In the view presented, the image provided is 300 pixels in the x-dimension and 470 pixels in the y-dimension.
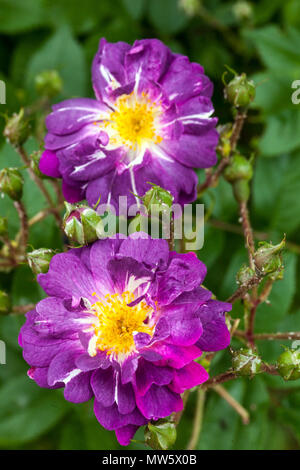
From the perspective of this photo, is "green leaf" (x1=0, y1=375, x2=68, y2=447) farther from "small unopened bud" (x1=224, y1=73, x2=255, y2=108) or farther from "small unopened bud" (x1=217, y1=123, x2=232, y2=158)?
"small unopened bud" (x1=224, y1=73, x2=255, y2=108)

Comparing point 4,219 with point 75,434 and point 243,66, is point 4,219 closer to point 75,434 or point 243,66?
point 75,434

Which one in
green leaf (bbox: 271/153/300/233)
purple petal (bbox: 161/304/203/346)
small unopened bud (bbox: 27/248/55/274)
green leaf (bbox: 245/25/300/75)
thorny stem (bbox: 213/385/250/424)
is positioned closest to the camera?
purple petal (bbox: 161/304/203/346)

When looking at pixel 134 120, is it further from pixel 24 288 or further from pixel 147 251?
pixel 24 288

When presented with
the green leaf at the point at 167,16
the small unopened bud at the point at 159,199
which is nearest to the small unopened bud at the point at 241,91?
the small unopened bud at the point at 159,199

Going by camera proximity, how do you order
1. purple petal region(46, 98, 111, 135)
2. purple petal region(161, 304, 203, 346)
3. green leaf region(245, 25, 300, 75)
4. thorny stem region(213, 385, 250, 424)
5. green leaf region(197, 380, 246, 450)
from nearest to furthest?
purple petal region(161, 304, 203, 346) < purple petal region(46, 98, 111, 135) < thorny stem region(213, 385, 250, 424) < green leaf region(197, 380, 246, 450) < green leaf region(245, 25, 300, 75)

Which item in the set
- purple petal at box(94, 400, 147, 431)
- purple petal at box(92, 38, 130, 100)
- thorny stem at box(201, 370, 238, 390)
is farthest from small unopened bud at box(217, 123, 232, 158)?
purple petal at box(94, 400, 147, 431)

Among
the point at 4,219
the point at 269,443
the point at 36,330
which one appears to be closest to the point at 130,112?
the point at 4,219

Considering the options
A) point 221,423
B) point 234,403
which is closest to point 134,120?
point 234,403

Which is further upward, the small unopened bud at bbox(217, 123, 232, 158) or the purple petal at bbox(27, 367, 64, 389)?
the small unopened bud at bbox(217, 123, 232, 158)

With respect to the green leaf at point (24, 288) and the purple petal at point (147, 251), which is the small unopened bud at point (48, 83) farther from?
the purple petal at point (147, 251)
